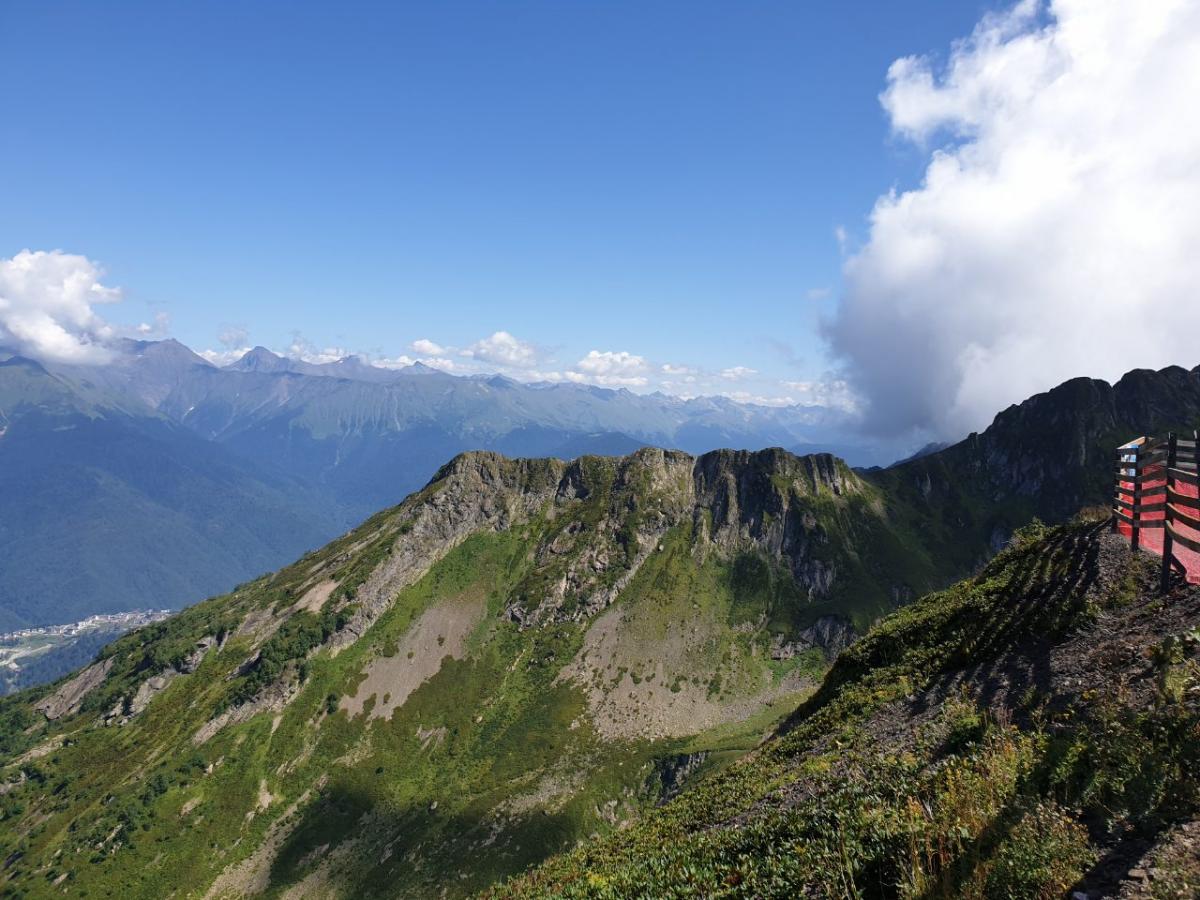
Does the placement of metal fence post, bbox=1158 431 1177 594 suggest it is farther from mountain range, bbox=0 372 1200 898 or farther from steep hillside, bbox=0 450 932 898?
steep hillside, bbox=0 450 932 898

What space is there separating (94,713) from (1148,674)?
201 metres

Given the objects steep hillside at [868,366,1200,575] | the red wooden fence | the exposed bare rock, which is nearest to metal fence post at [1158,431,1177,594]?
the red wooden fence

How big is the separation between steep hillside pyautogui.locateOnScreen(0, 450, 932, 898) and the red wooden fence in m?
97.6

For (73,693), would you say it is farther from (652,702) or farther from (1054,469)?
(1054,469)

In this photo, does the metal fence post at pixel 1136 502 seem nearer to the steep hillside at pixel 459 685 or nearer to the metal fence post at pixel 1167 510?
the metal fence post at pixel 1167 510

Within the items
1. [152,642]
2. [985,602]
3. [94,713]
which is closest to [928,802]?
[985,602]

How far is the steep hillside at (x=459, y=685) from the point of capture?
107 meters

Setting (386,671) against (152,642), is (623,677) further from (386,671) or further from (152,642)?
(152,642)

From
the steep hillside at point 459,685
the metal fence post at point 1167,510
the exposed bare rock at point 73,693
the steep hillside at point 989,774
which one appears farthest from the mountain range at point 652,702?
the exposed bare rock at point 73,693

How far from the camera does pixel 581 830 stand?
100625 mm

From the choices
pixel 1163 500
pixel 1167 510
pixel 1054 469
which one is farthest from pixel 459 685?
pixel 1054 469

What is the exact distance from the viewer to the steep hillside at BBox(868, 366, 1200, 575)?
17800cm

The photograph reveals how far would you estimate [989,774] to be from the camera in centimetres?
1140

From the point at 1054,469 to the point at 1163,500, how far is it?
21124cm
